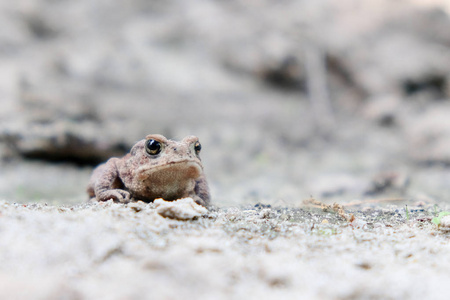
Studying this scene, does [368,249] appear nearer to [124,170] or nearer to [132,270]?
[132,270]

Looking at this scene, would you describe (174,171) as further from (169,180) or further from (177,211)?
(177,211)

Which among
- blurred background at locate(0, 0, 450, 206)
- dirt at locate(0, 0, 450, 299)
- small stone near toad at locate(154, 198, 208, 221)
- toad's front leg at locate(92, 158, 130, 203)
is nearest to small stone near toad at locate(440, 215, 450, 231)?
dirt at locate(0, 0, 450, 299)

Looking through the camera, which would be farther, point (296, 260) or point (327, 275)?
point (296, 260)

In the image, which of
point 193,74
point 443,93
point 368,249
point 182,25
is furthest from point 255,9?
point 368,249

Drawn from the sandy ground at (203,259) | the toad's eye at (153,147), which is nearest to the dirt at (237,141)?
the sandy ground at (203,259)

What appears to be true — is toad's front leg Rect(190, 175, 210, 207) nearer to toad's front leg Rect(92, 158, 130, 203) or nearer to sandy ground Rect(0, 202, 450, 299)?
toad's front leg Rect(92, 158, 130, 203)

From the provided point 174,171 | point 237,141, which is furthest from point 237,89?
point 174,171

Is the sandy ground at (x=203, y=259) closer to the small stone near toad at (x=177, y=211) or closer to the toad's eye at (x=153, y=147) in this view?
the small stone near toad at (x=177, y=211)
